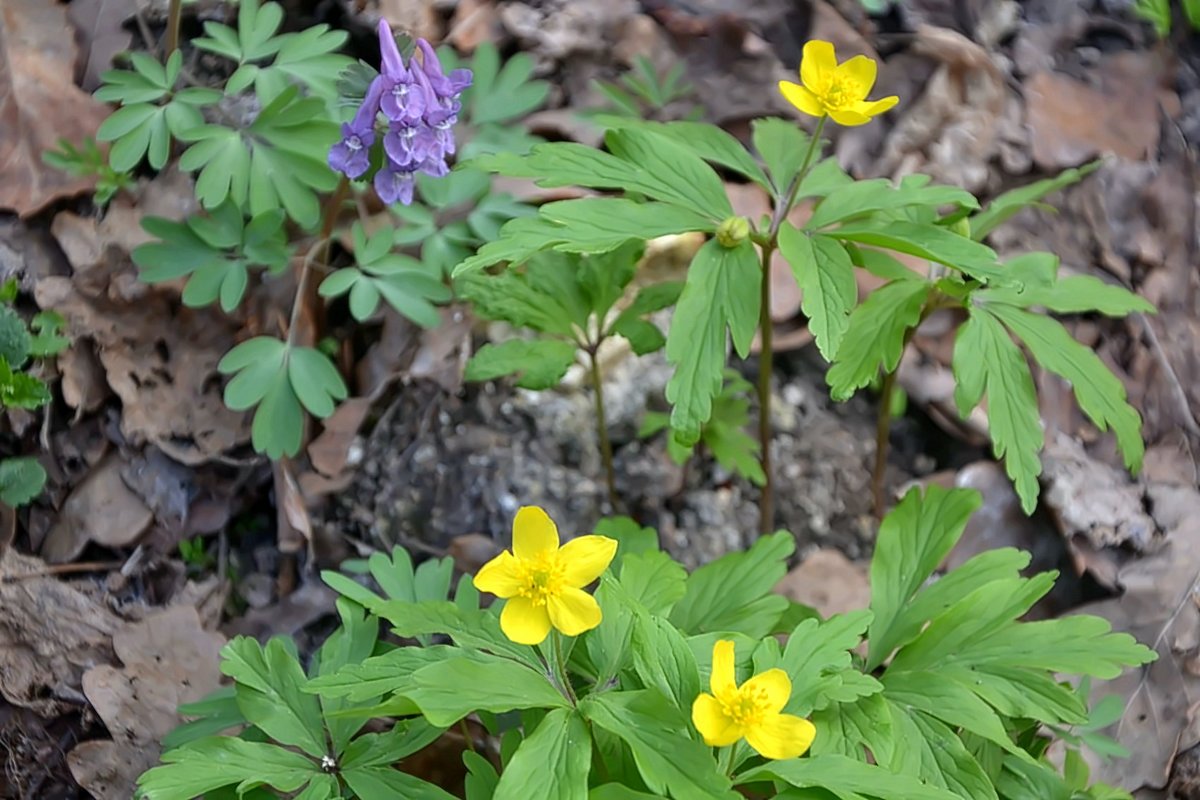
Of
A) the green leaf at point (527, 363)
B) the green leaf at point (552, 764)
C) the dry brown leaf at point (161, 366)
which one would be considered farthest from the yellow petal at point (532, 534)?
the dry brown leaf at point (161, 366)

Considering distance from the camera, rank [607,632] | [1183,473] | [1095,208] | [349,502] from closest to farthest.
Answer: [607,632] → [349,502] → [1183,473] → [1095,208]

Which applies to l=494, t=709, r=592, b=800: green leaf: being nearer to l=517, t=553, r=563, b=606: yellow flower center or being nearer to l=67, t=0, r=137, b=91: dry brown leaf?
l=517, t=553, r=563, b=606: yellow flower center

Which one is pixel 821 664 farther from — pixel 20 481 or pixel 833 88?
pixel 20 481

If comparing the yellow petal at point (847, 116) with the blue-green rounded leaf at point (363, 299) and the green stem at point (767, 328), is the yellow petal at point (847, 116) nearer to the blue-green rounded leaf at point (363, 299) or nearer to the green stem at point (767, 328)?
the green stem at point (767, 328)

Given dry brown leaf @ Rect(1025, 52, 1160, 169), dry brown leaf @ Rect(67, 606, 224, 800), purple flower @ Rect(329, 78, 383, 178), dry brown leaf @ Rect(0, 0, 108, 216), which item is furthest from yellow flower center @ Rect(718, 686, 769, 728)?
dry brown leaf @ Rect(1025, 52, 1160, 169)

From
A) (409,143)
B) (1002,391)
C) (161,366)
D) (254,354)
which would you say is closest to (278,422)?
(254,354)

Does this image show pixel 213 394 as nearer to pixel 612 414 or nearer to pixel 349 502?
pixel 349 502

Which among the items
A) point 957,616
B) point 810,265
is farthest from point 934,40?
point 957,616
